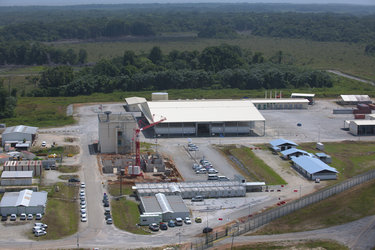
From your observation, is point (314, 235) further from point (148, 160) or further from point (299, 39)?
point (299, 39)

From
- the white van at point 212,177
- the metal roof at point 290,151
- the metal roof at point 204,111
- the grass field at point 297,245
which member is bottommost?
the grass field at point 297,245

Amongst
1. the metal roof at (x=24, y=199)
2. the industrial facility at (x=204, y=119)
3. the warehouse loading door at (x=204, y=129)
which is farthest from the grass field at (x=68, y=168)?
the warehouse loading door at (x=204, y=129)

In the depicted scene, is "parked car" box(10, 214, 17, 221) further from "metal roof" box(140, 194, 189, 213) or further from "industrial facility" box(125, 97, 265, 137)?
"industrial facility" box(125, 97, 265, 137)

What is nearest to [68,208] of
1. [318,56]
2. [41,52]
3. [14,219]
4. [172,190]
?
[14,219]

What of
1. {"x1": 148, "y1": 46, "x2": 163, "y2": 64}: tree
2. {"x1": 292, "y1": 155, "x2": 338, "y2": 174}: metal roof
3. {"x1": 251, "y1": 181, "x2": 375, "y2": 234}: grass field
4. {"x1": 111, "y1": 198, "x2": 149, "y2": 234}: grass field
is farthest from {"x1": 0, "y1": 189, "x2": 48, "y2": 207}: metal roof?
{"x1": 148, "y1": 46, "x2": 163, "y2": 64}: tree

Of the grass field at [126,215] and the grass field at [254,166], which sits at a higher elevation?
the grass field at [254,166]

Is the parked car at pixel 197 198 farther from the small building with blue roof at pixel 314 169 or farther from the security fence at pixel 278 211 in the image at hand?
the small building with blue roof at pixel 314 169
